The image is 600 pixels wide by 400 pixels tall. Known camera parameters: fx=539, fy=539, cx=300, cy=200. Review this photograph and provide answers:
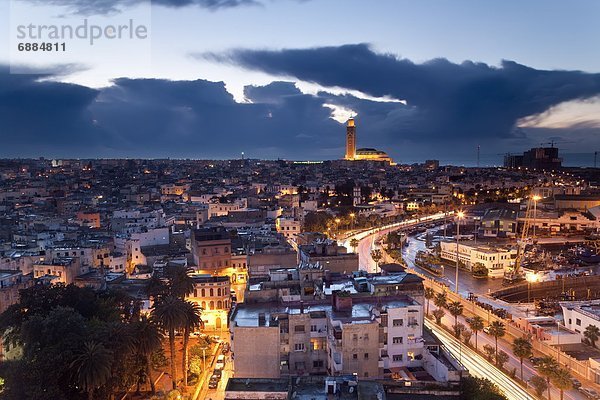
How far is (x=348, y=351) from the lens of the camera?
19719 millimetres

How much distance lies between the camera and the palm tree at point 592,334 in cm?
2511

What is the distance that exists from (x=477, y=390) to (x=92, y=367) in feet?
41.1

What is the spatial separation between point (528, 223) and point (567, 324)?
3363 cm

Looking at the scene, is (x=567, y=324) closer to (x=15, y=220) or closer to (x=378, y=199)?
(x=15, y=220)

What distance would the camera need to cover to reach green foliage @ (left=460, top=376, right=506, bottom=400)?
53.8 ft

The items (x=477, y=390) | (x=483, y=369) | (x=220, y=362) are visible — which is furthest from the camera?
(x=220, y=362)

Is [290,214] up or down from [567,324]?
up

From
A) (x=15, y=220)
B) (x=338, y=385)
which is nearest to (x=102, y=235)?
(x=15, y=220)

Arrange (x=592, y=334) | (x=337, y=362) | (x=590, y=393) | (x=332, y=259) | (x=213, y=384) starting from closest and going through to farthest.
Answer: (x=337, y=362)
(x=590, y=393)
(x=213, y=384)
(x=592, y=334)
(x=332, y=259)

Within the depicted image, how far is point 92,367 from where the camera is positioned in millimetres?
17938

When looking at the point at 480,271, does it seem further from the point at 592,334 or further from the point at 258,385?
the point at 258,385

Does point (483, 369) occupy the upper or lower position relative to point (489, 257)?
lower

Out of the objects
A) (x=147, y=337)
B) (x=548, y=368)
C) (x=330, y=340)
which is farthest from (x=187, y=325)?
(x=548, y=368)

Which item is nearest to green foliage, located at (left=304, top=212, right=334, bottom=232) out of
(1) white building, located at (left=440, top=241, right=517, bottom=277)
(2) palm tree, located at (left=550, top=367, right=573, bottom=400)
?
(1) white building, located at (left=440, top=241, right=517, bottom=277)
